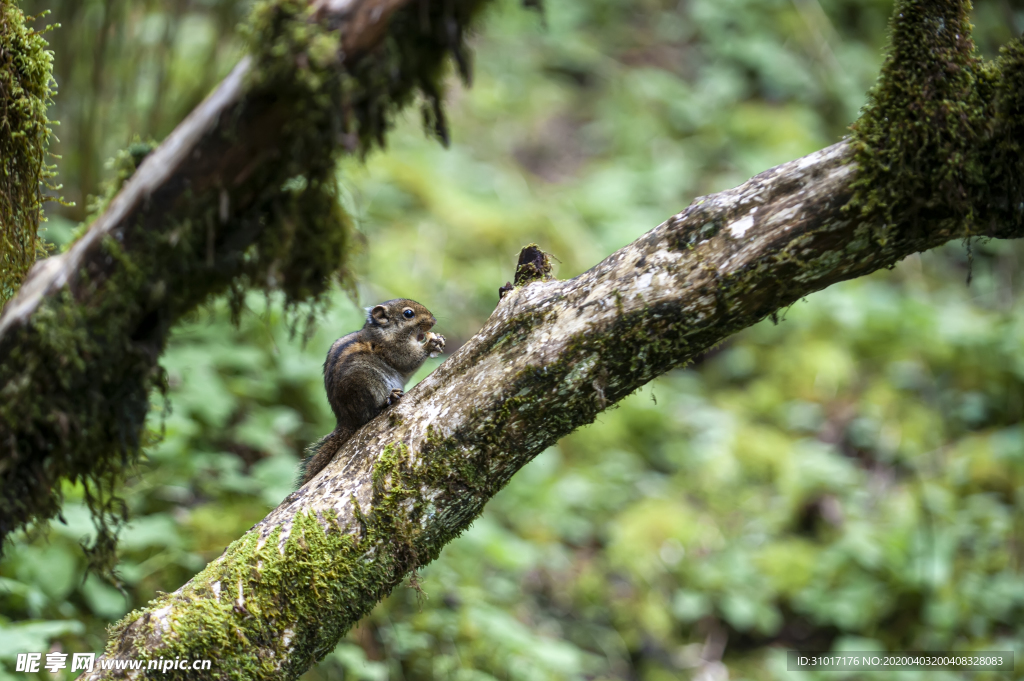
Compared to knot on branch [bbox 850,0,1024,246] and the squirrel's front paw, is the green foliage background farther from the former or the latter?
knot on branch [bbox 850,0,1024,246]

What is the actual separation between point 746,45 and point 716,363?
16.5 feet

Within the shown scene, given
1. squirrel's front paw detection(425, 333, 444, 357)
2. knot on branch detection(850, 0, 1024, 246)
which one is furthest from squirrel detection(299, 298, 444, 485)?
knot on branch detection(850, 0, 1024, 246)

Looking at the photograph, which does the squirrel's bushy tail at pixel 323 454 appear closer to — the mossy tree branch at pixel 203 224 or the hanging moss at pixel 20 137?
the mossy tree branch at pixel 203 224

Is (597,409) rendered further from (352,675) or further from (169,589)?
(169,589)

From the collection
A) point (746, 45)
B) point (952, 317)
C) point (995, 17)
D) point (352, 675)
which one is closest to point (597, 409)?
point (352, 675)

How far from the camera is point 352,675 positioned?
11.1ft

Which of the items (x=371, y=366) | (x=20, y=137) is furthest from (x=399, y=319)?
(x=20, y=137)

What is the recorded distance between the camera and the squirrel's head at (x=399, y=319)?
352 cm

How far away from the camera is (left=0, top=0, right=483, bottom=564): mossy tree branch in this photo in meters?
1.68

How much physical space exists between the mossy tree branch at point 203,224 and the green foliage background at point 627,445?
0.35 metres

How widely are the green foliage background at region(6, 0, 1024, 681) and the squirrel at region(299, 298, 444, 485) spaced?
0.84 meters

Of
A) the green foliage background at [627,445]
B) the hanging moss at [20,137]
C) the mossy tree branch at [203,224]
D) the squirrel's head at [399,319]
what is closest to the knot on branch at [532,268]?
the mossy tree branch at [203,224]

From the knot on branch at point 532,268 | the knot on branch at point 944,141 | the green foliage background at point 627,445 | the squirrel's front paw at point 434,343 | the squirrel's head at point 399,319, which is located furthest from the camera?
the green foliage background at point 627,445

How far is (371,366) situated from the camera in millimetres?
3150
